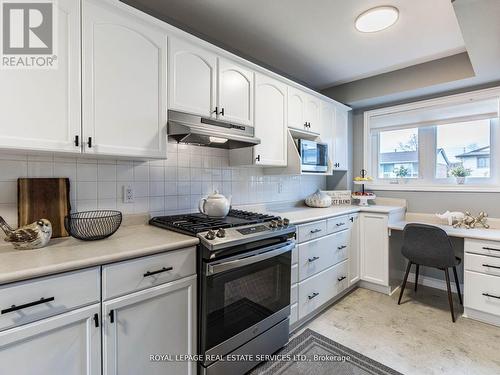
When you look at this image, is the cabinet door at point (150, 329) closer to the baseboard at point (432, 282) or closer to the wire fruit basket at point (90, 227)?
the wire fruit basket at point (90, 227)

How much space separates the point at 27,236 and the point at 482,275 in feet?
10.7

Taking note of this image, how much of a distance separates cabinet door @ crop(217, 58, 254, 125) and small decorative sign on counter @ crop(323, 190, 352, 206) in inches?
70.0

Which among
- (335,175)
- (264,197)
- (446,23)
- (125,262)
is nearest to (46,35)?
(125,262)

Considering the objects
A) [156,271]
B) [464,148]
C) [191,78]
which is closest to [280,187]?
[191,78]

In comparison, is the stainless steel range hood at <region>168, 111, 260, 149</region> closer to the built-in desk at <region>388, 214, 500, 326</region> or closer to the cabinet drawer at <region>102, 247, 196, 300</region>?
the cabinet drawer at <region>102, 247, 196, 300</region>

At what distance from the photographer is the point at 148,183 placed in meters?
1.95

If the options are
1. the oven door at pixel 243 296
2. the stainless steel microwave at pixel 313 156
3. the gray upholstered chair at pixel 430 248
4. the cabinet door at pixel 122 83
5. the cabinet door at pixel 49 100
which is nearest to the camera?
the cabinet door at pixel 49 100

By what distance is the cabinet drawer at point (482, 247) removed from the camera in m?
2.23

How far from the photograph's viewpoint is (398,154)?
344 centimetres

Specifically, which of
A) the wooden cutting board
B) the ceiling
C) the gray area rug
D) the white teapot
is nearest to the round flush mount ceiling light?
the ceiling

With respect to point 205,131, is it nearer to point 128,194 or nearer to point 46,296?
point 128,194

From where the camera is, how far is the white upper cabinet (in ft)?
10.8

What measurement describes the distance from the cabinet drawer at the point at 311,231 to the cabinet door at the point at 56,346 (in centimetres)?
151

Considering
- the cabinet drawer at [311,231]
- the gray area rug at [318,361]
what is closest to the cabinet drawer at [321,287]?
the gray area rug at [318,361]
